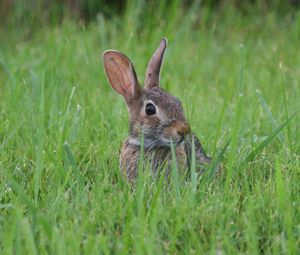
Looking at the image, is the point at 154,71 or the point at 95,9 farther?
the point at 95,9

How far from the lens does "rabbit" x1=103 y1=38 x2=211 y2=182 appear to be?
4.49 meters

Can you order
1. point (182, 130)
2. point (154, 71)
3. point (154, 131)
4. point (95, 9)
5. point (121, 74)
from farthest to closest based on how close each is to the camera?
point (95, 9), point (154, 71), point (121, 74), point (154, 131), point (182, 130)

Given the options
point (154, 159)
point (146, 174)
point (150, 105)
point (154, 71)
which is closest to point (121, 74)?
point (154, 71)

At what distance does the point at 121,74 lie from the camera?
4926mm

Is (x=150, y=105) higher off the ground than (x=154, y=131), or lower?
higher

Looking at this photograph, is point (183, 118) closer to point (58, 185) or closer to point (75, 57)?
point (58, 185)

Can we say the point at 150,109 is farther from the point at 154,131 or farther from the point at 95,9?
the point at 95,9

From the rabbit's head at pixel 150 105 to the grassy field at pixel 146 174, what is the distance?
0.26m

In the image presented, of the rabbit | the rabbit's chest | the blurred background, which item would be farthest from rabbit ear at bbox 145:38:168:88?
the blurred background

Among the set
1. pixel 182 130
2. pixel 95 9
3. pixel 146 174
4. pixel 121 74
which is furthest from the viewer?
pixel 95 9

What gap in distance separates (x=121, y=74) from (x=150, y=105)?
377mm

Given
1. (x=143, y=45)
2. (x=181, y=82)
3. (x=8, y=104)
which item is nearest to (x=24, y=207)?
(x=8, y=104)

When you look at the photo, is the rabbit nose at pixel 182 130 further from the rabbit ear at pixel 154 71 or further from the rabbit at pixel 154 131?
the rabbit ear at pixel 154 71

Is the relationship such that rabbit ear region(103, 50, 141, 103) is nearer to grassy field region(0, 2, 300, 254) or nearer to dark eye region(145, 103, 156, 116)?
dark eye region(145, 103, 156, 116)
